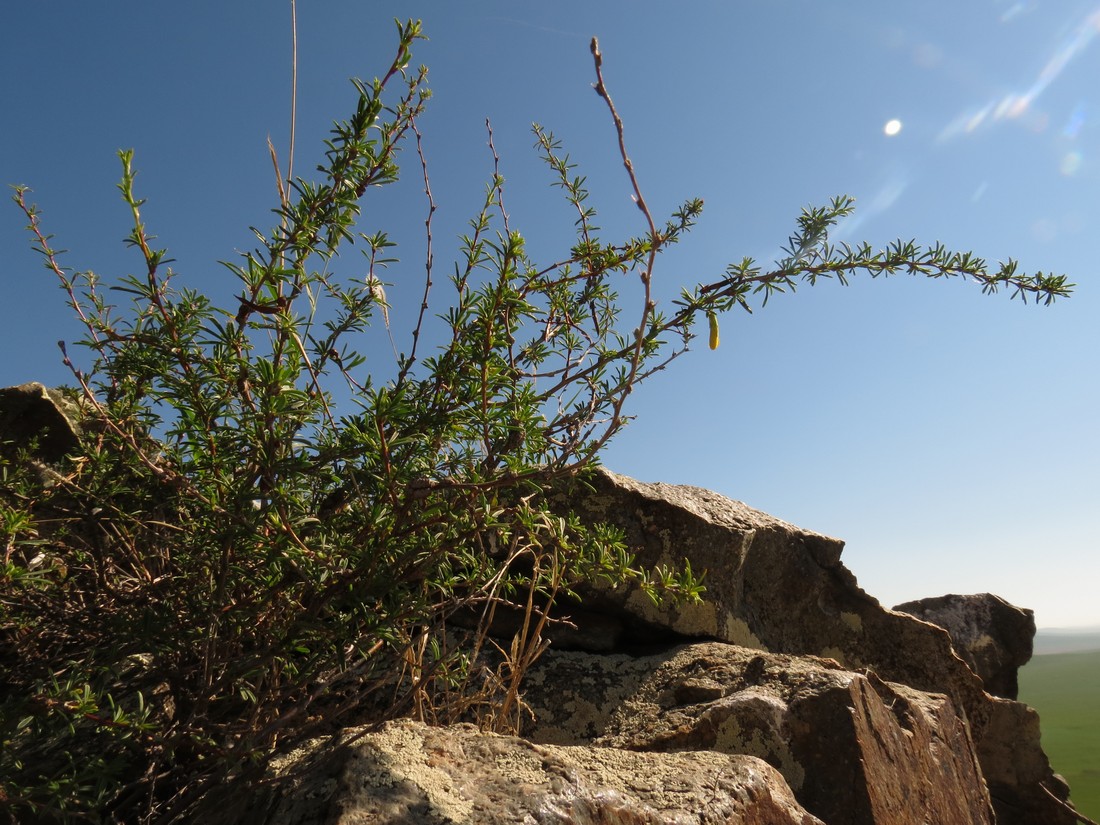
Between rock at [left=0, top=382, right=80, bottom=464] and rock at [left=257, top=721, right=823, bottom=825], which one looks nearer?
rock at [left=257, top=721, right=823, bottom=825]

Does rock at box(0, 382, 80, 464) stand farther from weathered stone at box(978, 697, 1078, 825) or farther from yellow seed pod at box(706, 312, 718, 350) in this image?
weathered stone at box(978, 697, 1078, 825)

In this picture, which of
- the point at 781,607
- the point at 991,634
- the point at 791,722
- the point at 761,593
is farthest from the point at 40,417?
the point at 991,634

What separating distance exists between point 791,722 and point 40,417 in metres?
3.53

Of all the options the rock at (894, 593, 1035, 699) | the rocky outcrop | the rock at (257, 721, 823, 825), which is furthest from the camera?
the rock at (894, 593, 1035, 699)

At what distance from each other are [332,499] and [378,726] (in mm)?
605

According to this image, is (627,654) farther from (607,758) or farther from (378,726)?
(378,726)

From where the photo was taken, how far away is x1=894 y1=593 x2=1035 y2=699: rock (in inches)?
223

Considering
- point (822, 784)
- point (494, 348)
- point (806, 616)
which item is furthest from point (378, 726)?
point (806, 616)

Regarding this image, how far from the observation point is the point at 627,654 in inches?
123

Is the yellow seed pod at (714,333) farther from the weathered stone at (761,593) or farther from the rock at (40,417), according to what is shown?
the rock at (40,417)

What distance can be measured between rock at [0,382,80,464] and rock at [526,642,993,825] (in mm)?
2505

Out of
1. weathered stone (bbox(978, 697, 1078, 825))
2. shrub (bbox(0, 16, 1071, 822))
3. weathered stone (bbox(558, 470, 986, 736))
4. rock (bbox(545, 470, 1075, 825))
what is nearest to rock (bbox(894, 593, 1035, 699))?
weathered stone (bbox(978, 697, 1078, 825))

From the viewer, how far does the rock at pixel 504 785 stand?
1535mm

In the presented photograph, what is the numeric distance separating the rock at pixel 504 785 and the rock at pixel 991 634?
182 inches
